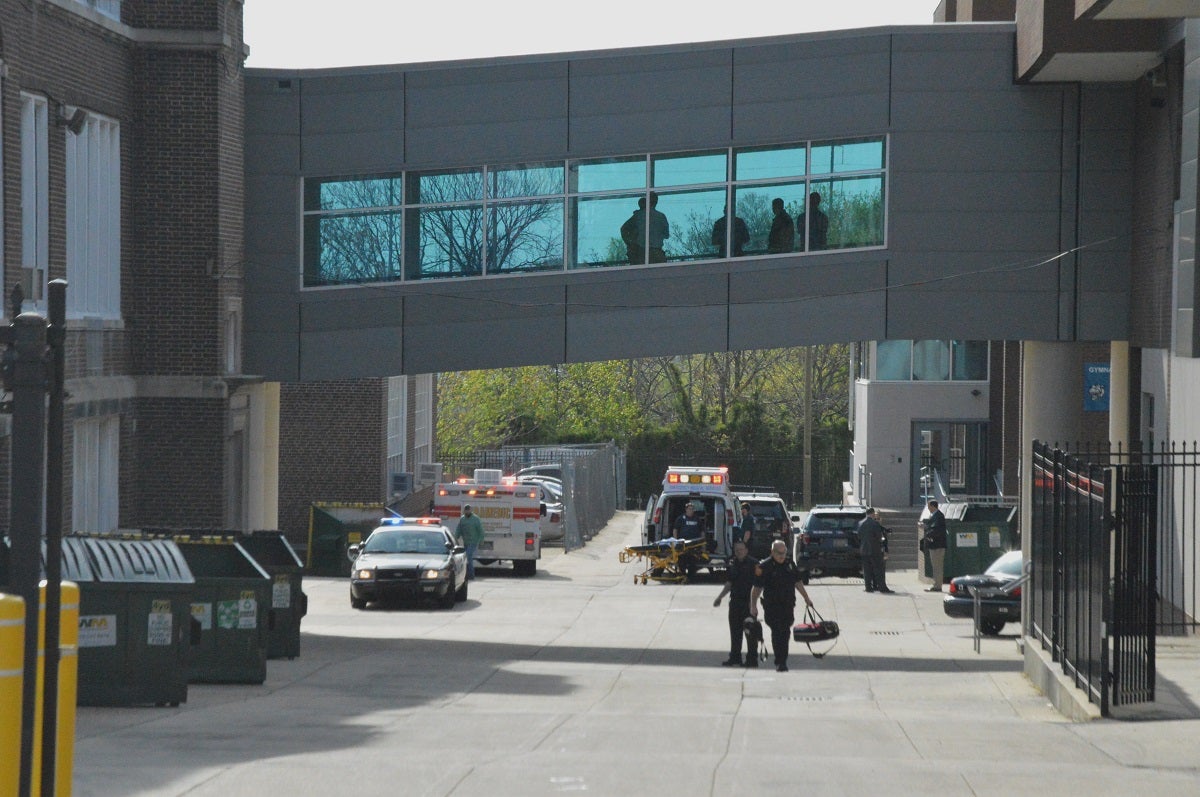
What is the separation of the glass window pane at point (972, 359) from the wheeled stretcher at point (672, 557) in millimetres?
15938

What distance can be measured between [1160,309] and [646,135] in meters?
8.13

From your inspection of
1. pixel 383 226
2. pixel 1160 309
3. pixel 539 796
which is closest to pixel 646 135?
pixel 383 226

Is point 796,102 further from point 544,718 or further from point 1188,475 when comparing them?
point 544,718

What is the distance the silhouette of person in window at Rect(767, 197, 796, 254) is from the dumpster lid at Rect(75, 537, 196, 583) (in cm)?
1173

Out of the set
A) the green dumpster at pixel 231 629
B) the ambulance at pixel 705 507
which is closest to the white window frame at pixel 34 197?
the green dumpster at pixel 231 629

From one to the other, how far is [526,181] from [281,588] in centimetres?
886

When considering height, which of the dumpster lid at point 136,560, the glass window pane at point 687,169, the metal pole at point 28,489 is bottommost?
the dumpster lid at point 136,560

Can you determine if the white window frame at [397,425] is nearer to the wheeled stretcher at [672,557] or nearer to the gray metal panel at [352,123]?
the wheeled stretcher at [672,557]

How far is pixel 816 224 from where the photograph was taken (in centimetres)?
2433

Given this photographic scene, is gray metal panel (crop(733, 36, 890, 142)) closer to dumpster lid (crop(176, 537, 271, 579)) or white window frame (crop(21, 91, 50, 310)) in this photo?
white window frame (crop(21, 91, 50, 310))

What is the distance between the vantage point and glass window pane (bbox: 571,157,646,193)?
2441 cm

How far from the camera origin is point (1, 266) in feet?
66.1

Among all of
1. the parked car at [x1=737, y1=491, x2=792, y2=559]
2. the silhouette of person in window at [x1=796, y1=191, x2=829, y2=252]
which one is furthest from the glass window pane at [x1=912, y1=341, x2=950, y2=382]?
the silhouette of person in window at [x1=796, y1=191, x2=829, y2=252]

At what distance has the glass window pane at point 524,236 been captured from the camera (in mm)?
24641
